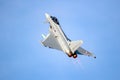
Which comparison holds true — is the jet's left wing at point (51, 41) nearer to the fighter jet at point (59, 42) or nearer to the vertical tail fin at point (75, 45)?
the fighter jet at point (59, 42)

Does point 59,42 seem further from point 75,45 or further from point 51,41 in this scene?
point 75,45

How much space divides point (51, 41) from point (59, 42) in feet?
14.2

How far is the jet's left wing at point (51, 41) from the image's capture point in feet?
343

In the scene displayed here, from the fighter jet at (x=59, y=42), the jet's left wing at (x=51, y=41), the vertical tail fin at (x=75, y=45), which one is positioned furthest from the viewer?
the jet's left wing at (x=51, y=41)

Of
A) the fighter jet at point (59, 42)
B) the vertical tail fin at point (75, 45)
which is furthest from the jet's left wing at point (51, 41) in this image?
the vertical tail fin at point (75, 45)

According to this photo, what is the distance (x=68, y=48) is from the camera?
3905 inches

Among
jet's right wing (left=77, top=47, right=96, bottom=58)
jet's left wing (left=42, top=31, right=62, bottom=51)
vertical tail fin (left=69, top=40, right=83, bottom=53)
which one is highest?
jet's left wing (left=42, top=31, right=62, bottom=51)

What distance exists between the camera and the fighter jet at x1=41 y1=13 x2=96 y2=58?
97938 mm

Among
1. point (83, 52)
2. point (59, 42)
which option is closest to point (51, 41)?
point (59, 42)

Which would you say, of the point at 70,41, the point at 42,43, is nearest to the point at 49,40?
the point at 42,43

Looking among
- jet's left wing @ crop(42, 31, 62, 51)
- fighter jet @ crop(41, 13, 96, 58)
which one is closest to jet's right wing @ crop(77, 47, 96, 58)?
fighter jet @ crop(41, 13, 96, 58)

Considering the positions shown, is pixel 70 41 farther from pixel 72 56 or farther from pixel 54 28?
pixel 54 28

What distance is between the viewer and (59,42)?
10425 cm

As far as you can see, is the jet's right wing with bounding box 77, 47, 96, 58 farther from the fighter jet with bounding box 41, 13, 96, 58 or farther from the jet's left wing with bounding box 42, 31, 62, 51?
the jet's left wing with bounding box 42, 31, 62, 51
